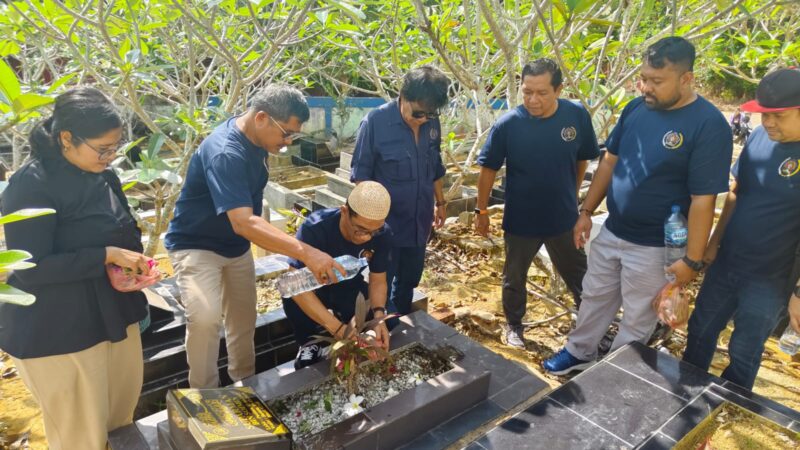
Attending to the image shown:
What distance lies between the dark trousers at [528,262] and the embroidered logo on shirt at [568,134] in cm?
59

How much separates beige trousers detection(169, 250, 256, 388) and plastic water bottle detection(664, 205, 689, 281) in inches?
84.0

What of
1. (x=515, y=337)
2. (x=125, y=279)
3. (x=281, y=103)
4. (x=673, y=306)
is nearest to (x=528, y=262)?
(x=515, y=337)

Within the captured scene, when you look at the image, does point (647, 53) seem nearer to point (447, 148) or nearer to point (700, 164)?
point (700, 164)

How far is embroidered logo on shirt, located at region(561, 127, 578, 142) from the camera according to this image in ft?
10.2

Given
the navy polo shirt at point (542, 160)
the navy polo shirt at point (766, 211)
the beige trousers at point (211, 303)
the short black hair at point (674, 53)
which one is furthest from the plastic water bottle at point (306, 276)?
the navy polo shirt at point (766, 211)

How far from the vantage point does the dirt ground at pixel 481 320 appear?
112 inches

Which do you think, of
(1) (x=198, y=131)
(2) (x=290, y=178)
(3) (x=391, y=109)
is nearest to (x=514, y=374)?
(3) (x=391, y=109)

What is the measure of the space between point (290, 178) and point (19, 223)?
801 centimetres

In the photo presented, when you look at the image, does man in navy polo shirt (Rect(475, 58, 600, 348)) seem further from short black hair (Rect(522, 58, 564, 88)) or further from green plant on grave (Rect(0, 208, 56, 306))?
green plant on grave (Rect(0, 208, 56, 306))

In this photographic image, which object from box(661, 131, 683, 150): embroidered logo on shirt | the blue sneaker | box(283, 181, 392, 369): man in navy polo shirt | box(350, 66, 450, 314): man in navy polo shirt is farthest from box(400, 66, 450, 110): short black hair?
the blue sneaker

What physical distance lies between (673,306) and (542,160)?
1.10 metres

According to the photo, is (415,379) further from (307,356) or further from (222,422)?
(222,422)

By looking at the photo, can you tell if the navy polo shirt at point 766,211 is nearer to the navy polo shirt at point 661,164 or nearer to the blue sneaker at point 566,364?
the navy polo shirt at point 661,164

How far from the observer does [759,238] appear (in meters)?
2.43
